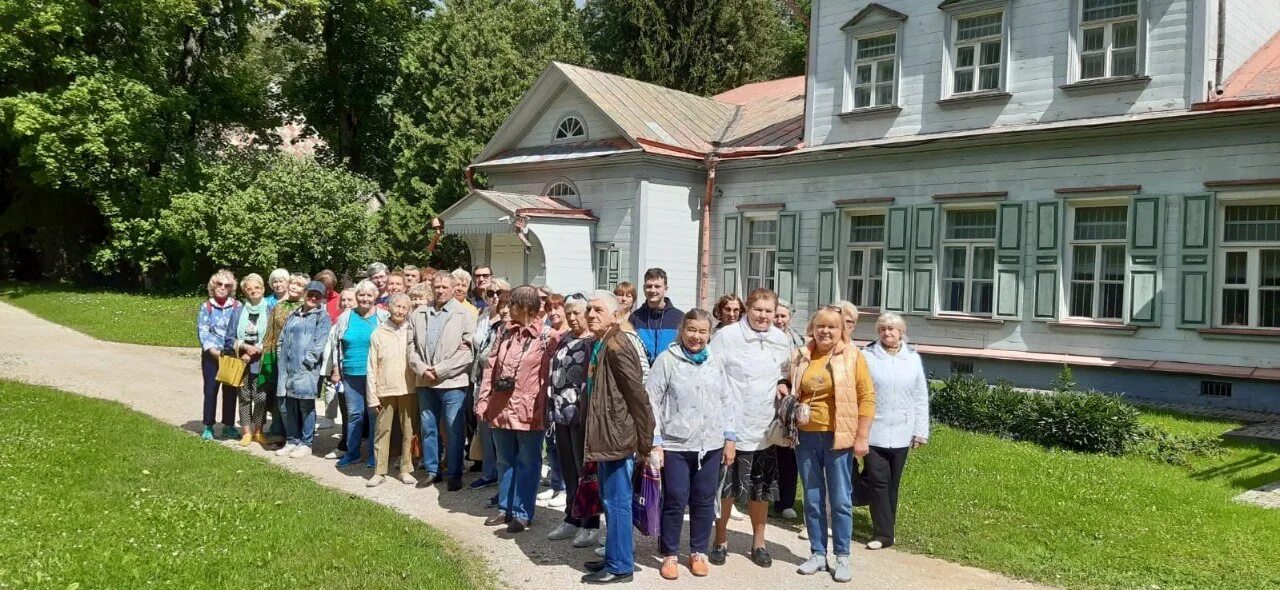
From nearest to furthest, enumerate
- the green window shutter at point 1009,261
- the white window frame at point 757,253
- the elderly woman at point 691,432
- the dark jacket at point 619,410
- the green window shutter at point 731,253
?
the dark jacket at point 619,410
the elderly woman at point 691,432
the green window shutter at point 1009,261
the white window frame at point 757,253
the green window shutter at point 731,253

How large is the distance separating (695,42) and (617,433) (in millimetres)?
29698

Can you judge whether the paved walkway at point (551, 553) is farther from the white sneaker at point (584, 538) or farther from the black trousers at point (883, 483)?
the black trousers at point (883, 483)

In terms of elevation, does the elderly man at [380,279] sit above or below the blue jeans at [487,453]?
above

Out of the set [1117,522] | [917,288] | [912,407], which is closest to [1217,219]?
[917,288]

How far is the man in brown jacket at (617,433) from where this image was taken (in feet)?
19.3

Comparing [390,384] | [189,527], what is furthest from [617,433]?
[390,384]

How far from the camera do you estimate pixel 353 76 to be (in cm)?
3209

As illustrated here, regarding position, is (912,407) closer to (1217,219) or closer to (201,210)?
(1217,219)

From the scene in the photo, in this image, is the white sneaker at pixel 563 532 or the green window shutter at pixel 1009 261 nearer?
the white sneaker at pixel 563 532

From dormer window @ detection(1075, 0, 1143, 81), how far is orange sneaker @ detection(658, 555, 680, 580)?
37.1ft

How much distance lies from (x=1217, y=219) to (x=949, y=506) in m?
7.58

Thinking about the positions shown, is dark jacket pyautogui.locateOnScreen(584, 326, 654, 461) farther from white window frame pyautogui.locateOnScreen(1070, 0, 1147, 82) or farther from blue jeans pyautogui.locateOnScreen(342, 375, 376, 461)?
white window frame pyautogui.locateOnScreen(1070, 0, 1147, 82)

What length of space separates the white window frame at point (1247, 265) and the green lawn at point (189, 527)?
11.1m

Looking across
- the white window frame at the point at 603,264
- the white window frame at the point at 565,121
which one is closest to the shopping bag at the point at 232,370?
the white window frame at the point at 603,264
